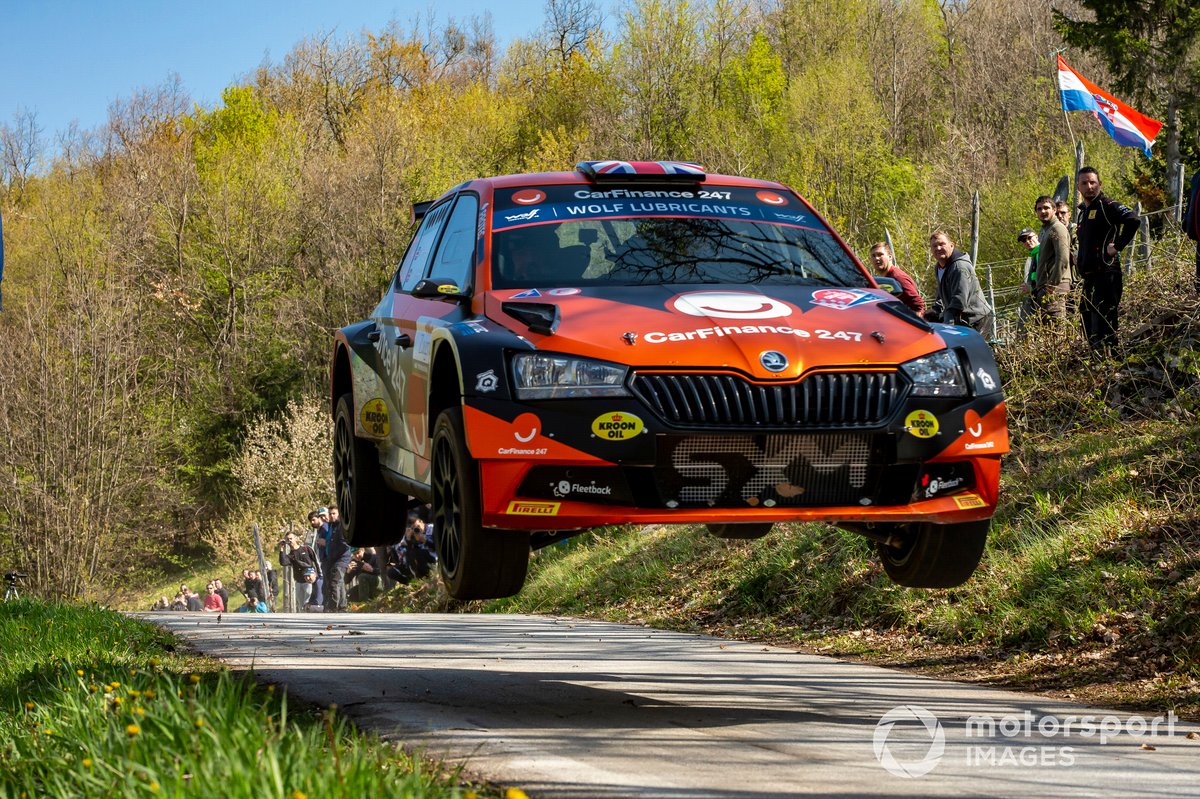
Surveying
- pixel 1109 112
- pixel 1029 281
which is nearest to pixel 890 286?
pixel 1029 281

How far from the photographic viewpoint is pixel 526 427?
5.75 metres

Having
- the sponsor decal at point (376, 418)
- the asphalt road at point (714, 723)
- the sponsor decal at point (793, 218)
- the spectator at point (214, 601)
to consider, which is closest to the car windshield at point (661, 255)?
the sponsor decal at point (793, 218)

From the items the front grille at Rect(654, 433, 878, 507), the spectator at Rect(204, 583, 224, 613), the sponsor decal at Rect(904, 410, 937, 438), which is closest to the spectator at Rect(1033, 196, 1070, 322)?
the sponsor decal at Rect(904, 410, 937, 438)

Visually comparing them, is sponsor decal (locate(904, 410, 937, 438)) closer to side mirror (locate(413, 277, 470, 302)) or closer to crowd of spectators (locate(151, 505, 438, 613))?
side mirror (locate(413, 277, 470, 302))

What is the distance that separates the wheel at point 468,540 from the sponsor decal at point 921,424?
63.3 inches

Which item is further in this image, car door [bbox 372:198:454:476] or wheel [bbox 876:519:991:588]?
car door [bbox 372:198:454:476]

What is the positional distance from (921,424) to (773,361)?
693 millimetres

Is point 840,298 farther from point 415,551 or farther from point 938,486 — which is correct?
point 415,551

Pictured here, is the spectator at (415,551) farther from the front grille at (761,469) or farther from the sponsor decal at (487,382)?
the front grille at (761,469)

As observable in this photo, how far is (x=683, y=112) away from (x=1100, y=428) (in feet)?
121

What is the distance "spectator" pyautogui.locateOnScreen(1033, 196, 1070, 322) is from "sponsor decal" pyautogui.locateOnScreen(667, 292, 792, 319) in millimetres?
8005

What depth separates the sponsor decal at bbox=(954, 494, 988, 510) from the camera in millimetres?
6109

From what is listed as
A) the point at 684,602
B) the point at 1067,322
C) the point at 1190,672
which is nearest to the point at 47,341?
the point at 684,602

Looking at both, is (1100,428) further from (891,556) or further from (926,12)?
(926,12)
